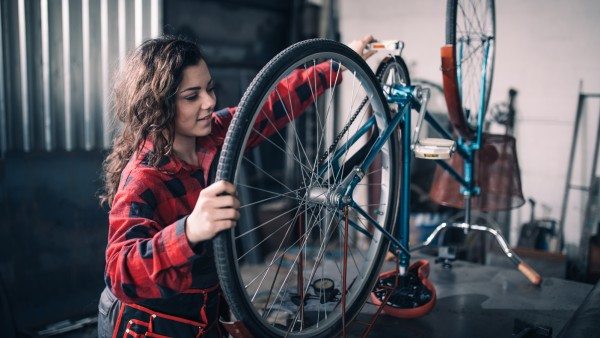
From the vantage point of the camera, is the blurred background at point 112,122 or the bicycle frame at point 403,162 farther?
the blurred background at point 112,122

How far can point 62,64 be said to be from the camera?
296 cm

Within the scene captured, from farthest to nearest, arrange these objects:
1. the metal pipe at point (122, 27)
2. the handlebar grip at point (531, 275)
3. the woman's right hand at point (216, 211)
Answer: the metal pipe at point (122, 27), the handlebar grip at point (531, 275), the woman's right hand at point (216, 211)

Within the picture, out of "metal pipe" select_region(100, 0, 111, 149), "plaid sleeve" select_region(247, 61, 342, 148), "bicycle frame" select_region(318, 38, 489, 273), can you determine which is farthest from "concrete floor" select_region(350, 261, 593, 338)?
"metal pipe" select_region(100, 0, 111, 149)

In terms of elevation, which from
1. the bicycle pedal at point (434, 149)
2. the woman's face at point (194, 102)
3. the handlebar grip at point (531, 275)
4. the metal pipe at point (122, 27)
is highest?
the metal pipe at point (122, 27)

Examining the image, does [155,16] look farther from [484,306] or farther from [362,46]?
[484,306]

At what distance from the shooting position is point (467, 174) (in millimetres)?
2432

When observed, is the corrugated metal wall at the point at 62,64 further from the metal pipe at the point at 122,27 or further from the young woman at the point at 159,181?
the young woman at the point at 159,181

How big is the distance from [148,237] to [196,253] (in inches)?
7.3

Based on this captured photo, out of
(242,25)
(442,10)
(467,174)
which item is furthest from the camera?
(242,25)

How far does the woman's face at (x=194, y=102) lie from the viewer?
1.43m

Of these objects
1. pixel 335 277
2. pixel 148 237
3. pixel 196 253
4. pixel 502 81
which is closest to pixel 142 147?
pixel 148 237

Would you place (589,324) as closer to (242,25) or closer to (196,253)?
(196,253)

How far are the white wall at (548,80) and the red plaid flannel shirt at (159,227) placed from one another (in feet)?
8.10

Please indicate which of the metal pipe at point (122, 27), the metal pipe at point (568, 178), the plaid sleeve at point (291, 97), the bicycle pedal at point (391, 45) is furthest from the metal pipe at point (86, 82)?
the metal pipe at point (568, 178)
